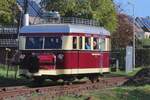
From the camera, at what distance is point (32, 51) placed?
24.5 metres

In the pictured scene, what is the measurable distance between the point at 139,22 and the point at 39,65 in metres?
87.7

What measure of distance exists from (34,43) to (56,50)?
47.1 inches

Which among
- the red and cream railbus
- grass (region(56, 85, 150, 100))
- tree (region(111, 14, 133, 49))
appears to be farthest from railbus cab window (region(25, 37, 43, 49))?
tree (region(111, 14, 133, 49))

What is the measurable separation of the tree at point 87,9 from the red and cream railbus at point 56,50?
55.5 feet

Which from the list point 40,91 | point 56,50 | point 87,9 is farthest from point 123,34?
point 40,91

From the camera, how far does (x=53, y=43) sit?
24328 mm

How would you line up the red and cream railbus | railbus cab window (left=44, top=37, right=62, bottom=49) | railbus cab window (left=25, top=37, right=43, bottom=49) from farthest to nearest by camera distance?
railbus cab window (left=25, top=37, right=43, bottom=49), railbus cab window (left=44, top=37, right=62, bottom=49), the red and cream railbus

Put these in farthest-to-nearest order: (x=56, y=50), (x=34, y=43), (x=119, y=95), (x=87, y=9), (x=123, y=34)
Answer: (x=123, y=34) < (x=87, y=9) < (x=34, y=43) < (x=56, y=50) < (x=119, y=95)

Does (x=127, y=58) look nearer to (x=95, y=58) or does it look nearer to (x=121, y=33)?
(x=95, y=58)

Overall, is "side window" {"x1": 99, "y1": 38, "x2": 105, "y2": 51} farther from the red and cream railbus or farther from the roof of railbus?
the roof of railbus

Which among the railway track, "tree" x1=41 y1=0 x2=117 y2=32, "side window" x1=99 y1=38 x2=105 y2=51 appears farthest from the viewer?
"tree" x1=41 y1=0 x2=117 y2=32

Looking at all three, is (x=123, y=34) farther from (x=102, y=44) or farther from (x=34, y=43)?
(x=34, y=43)

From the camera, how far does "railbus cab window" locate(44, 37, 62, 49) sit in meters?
24.2

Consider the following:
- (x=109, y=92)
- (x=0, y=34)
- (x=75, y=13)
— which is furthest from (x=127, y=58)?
(x=109, y=92)
